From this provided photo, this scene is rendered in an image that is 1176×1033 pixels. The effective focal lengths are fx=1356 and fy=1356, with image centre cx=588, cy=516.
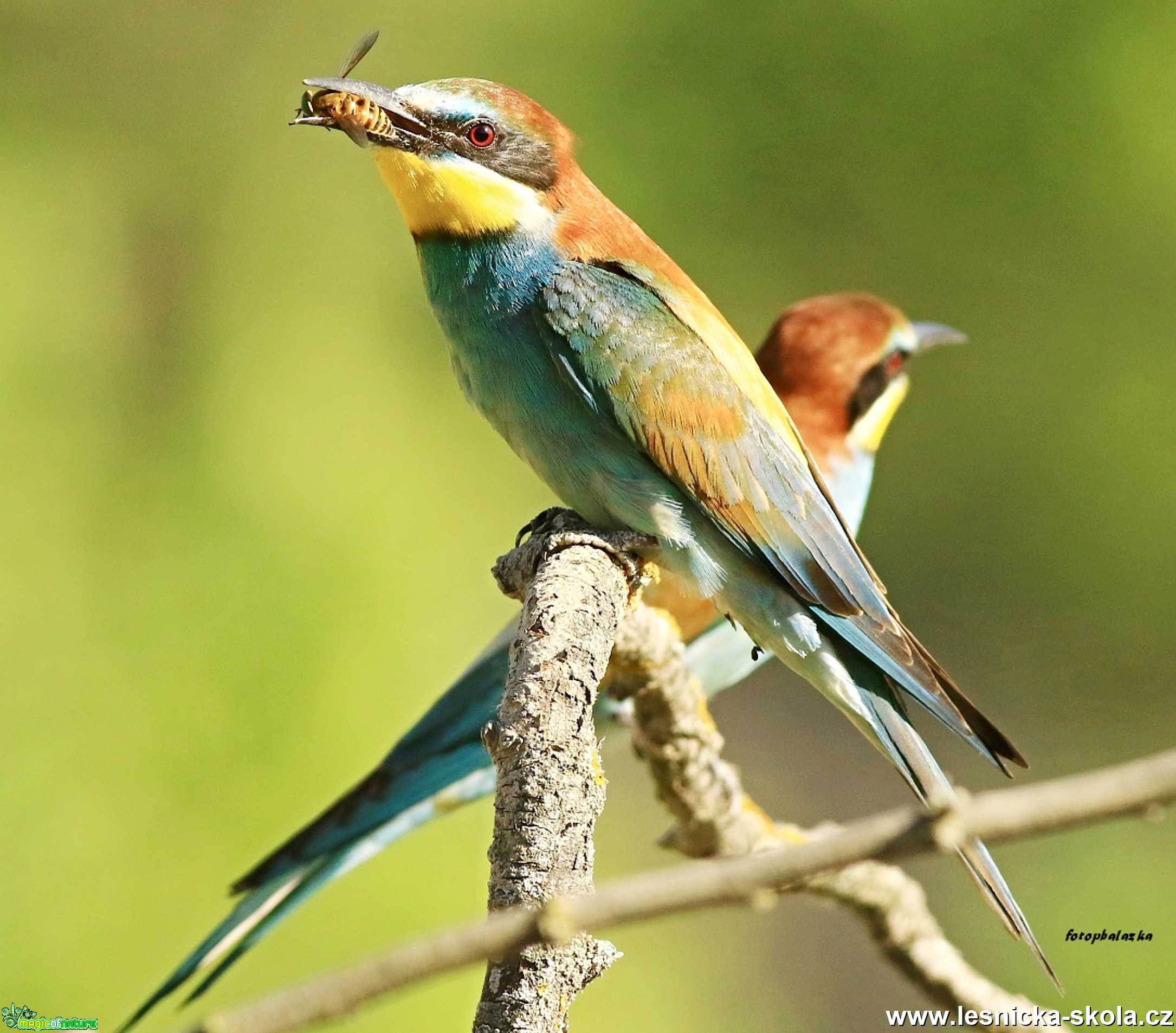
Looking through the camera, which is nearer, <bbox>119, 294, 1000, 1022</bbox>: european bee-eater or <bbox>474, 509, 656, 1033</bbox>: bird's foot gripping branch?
<bbox>474, 509, 656, 1033</bbox>: bird's foot gripping branch

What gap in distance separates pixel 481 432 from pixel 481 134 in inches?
55.7

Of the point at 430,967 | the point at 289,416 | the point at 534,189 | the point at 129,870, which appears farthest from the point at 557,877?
the point at 289,416

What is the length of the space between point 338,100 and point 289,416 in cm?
131

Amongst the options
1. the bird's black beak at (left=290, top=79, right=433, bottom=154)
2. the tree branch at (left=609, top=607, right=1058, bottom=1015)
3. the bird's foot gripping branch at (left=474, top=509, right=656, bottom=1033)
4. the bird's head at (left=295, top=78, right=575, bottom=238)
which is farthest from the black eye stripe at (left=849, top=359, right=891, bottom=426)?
the bird's foot gripping branch at (left=474, top=509, right=656, bottom=1033)

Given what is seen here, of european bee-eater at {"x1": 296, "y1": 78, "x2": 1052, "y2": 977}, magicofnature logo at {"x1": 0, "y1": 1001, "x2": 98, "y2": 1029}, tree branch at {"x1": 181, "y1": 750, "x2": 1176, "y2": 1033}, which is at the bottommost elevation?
tree branch at {"x1": 181, "y1": 750, "x2": 1176, "y2": 1033}

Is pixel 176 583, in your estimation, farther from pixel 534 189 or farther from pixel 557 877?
pixel 557 877

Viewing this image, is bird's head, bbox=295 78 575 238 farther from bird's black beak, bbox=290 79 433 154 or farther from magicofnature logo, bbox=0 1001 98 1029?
magicofnature logo, bbox=0 1001 98 1029

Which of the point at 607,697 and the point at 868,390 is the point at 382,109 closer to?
the point at 607,697

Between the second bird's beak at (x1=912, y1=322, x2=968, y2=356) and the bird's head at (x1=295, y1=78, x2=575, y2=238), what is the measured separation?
1.08 metres

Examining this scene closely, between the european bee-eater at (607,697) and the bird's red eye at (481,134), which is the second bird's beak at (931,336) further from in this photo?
the bird's red eye at (481,134)

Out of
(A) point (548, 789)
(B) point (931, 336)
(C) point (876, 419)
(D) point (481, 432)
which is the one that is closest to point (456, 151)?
(A) point (548, 789)

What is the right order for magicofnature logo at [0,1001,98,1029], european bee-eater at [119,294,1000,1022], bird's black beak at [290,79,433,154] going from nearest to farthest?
bird's black beak at [290,79,433,154] → european bee-eater at [119,294,1000,1022] → magicofnature logo at [0,1001,98,1029]

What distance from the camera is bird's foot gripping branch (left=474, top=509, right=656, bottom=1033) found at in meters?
0.85

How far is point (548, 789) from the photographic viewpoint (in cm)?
91
